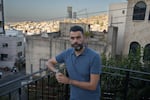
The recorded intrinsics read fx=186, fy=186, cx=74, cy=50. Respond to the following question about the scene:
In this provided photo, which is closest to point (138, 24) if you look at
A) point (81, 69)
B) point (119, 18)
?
point (119, 18)

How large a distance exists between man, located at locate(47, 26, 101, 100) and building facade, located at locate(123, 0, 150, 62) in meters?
10.1

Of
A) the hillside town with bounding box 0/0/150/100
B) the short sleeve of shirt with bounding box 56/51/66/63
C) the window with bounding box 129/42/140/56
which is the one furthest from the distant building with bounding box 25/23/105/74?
the short sleeve of shirt with bounding box 56/51/66/63

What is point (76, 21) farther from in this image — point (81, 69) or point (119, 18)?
point (81, 69)

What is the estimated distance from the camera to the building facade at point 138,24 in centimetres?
1161

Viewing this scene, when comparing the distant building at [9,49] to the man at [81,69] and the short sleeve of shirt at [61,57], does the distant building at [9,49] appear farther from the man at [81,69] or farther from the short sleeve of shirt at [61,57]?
the man at [81,69]

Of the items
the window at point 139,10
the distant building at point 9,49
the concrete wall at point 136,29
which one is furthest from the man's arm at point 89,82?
the distant building at point 9,49

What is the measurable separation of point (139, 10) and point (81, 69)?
1082 cm

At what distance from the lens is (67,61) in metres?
2.27

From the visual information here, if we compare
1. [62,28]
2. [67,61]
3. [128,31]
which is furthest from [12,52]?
[67,61]

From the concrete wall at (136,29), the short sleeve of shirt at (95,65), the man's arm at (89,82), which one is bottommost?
the man's arm at (89,82)

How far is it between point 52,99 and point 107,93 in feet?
5.09

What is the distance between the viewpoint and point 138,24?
12.0 metres

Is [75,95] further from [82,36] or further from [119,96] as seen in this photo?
[119,96]

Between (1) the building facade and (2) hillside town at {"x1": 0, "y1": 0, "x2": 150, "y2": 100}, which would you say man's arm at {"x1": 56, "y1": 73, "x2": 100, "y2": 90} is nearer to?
(2) hillside town at {"x1": 0, "y1": 0, "x2": 150, "y2": 100}
